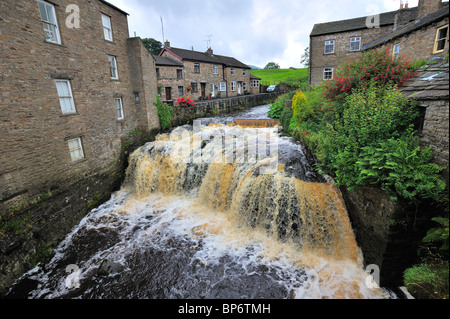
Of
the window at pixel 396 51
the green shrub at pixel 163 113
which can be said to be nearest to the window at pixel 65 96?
the green shrub at pixel 163 113

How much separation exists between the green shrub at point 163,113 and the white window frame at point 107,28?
5099 millimetres

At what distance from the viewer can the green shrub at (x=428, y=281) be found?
17.0 ft

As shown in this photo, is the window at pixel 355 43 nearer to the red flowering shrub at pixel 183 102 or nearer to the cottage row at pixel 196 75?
the red flowering shrub at pixel 183 102

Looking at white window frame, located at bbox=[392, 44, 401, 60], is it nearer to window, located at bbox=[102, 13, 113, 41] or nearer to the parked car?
window, located at bbox=[102, 13, 113, 41]

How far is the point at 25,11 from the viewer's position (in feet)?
27.1

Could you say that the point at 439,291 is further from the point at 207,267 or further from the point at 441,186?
the point at 207,267

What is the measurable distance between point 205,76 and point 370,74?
1056 inches

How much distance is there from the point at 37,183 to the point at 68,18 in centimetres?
775

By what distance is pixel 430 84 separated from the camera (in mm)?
6809

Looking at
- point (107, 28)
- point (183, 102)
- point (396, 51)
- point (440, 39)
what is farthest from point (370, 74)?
point (183, 102)

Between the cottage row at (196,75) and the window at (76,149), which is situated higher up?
the cottage row at (196,75)

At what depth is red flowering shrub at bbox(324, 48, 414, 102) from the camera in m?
8.77

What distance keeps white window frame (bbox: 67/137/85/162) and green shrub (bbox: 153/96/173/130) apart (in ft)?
23.6
